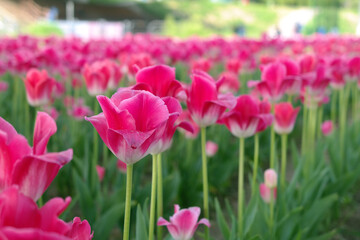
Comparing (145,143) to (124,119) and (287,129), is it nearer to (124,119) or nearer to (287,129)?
(124,119)

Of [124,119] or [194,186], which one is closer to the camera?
[124,119]

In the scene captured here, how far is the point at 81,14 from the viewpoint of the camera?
105 feet

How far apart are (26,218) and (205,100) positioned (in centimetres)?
65

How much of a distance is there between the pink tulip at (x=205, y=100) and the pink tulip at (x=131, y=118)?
0.36 metres

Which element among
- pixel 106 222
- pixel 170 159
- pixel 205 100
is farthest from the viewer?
pixel 170 159

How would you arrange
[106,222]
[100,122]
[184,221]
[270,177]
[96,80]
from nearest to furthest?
1. [100,122]
2. [184,221]
3. [270,177]
4. [106,222]
5. [96,80]

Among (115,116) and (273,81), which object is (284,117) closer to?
(273,81)

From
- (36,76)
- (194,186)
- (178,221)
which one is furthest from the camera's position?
(194,186)

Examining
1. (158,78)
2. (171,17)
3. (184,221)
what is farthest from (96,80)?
(171,17)

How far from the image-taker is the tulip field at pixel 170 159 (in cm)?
51

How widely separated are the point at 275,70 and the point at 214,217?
1.13 m

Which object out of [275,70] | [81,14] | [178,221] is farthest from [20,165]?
[81,14]

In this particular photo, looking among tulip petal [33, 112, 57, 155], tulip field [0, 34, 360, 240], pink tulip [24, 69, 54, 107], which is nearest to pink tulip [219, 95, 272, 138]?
tulip field [0, 34, 360, 240]

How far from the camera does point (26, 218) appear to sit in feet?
1.35
